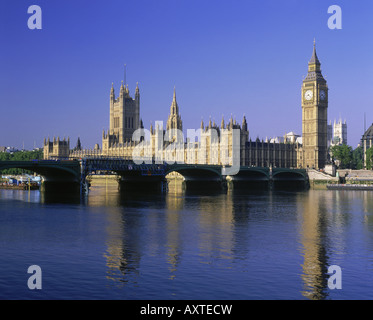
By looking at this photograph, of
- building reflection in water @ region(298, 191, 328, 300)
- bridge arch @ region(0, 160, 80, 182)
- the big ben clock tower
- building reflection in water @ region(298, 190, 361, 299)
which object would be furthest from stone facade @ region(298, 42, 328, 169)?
building reflection in water @ region(298, 191, 328, 300)

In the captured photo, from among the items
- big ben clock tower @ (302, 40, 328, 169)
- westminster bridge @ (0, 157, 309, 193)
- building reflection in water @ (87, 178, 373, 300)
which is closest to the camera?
building reflection in water @ (87, 178, 373, 300)

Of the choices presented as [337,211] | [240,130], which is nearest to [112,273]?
[337,211]

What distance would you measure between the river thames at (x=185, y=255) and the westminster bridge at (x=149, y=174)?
92.4 ft

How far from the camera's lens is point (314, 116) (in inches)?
6299

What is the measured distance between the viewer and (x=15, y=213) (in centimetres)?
5138

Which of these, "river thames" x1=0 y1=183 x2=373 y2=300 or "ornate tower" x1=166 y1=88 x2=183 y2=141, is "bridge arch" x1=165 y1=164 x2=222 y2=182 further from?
"ornate tower" x1=166 y1=88 x2=183 y2=141

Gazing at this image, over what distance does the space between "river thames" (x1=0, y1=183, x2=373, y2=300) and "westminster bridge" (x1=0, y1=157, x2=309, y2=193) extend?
28.2 metres

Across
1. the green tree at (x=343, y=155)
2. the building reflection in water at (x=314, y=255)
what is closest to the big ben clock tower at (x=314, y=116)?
the green tree at (x=343, y=155)

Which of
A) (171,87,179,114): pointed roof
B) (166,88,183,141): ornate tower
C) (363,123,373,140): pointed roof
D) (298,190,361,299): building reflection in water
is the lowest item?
(298,190,361,299): building reflection in water

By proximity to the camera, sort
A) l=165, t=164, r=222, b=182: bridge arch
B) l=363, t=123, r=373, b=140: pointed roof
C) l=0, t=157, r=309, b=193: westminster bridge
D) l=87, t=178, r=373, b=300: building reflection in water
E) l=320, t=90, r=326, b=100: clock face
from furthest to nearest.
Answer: l=363, t=123, r=373, b=140: pointed roof, l=320, t=90, r=326, b=100: clock face, l=165, t=164, r=222, b=182: bridge arch, l=0, t=157, r=309, b=193: westminster bridge, l=87, t=178, r=373, b=300: building reflection in water

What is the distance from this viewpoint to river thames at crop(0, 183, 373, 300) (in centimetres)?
2219

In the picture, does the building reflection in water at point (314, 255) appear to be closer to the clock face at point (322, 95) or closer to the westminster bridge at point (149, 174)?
the westminster bridge at point (149, 174)
